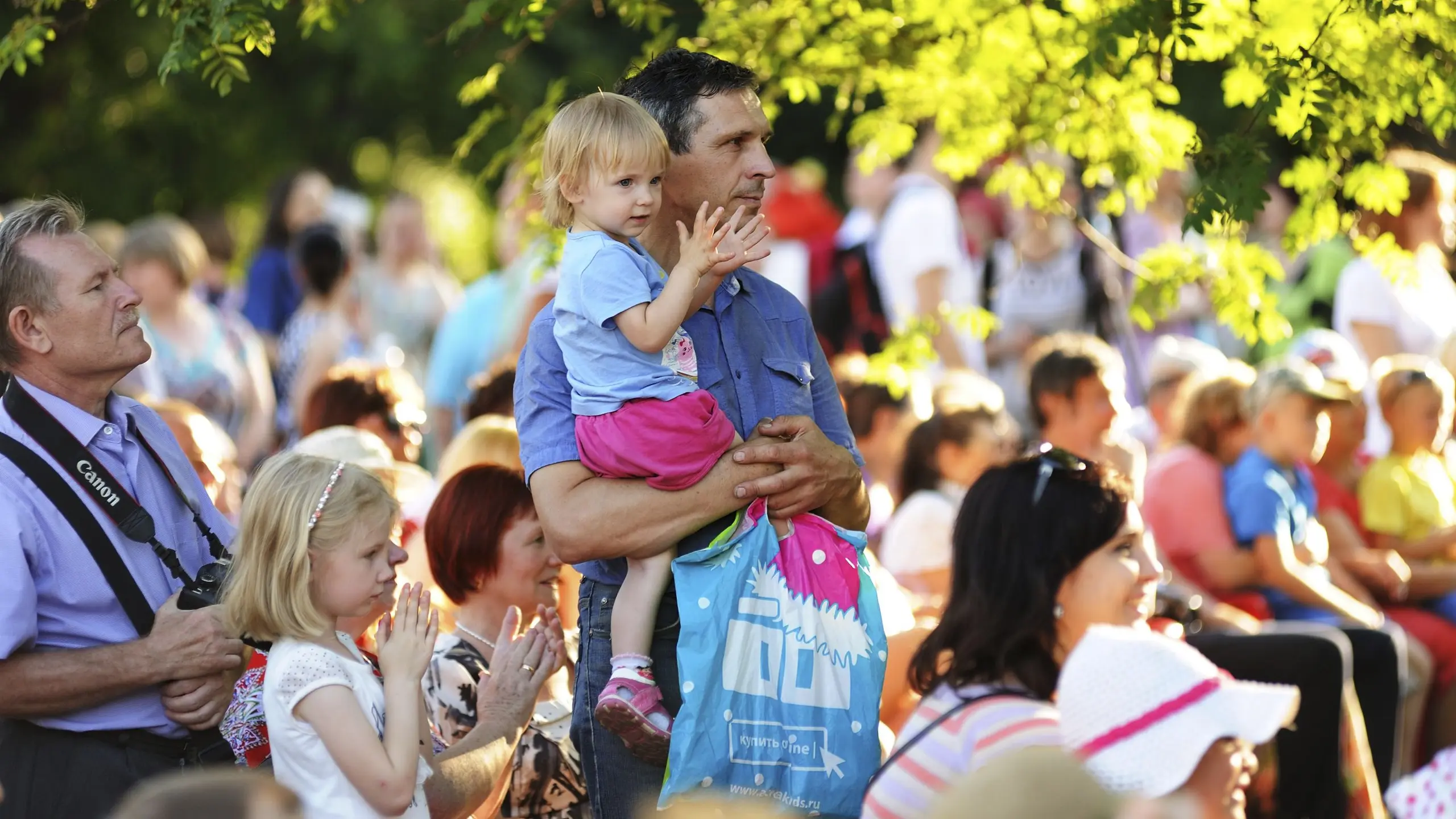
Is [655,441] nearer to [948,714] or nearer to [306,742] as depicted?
[948,714]

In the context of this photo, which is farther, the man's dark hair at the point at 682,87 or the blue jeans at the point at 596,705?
the man's dark hair at the point at 682,87

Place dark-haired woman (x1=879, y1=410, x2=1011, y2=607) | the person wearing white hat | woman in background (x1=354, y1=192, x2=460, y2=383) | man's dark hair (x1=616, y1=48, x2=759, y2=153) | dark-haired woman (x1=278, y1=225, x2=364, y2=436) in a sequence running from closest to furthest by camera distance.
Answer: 1. the person wearing white hat
2. man's dark hair (x1=616, y1=48, x2=759, y2=153)
3. dark-haired woman (x1=879, y1=410, x2=1011, y2=607)
4. dark-haired woman (x1=278, y1=225, x2=364, y2=436)
5. woman in background (x1=354, y1=192, x2=460, y2=383)

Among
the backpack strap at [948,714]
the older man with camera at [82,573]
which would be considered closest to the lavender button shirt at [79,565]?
the older man with camera at [82,573]

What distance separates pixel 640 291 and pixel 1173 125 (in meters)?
2.31

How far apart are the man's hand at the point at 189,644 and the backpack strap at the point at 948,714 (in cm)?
Result: 153

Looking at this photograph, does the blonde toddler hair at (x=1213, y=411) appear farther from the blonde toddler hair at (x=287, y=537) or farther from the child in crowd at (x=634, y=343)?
the blonde toddler hair at (x=287, y=537)

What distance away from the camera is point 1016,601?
3.54 m

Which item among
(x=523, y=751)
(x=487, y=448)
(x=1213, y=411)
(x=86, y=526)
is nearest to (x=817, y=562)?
(x=523, y=751)

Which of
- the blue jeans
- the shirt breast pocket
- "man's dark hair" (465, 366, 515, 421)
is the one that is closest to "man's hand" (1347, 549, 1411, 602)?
"man's dark hair" (465, 366, 515, 421)

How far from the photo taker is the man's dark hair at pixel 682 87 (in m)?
3.84

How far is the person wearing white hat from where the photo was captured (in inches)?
120

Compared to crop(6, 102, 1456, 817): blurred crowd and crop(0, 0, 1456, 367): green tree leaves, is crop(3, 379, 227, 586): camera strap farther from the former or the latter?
crop(0, 0, 1456, 367): green tree leaves

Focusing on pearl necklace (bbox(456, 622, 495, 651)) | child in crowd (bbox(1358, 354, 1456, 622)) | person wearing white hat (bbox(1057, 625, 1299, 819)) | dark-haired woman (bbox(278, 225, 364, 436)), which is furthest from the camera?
dark-haired woman (bbox(278, 225, 364, 436))

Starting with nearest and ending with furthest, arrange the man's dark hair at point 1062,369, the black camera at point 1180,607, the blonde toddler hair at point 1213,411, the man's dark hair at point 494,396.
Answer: the black camera at point 1180,607 < the man's dark hair at point 494,396 < the man's dark hair at point 1062,369 < the blonde toddler hair at point 1213,411
